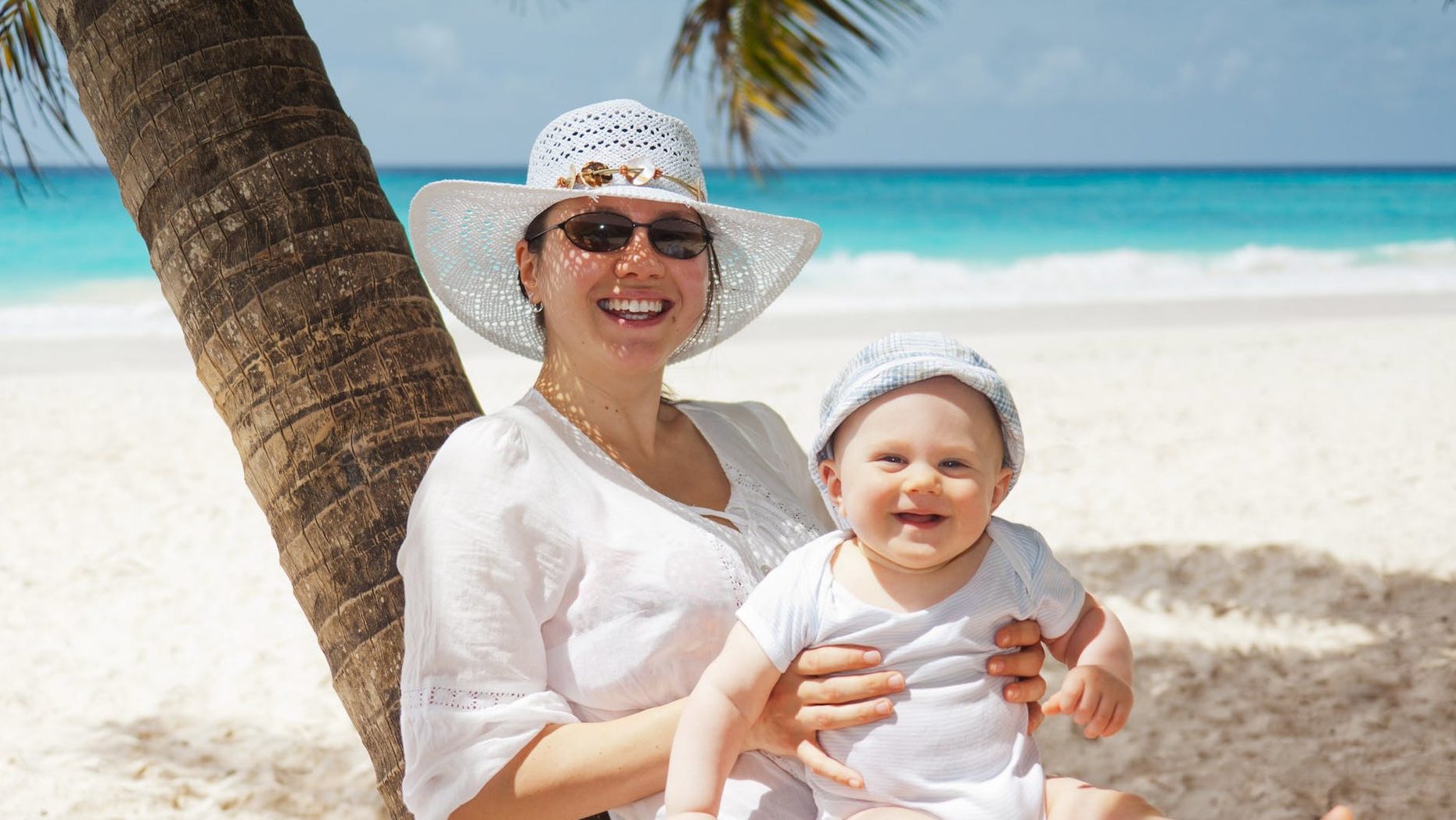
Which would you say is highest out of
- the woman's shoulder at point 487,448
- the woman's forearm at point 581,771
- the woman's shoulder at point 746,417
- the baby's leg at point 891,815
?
the woman's shoulder at point 746,417

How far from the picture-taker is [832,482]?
2184 mm

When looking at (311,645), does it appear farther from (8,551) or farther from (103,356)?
(103,356)

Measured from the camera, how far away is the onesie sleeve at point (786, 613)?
6.66 ft

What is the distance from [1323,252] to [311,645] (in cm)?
3125

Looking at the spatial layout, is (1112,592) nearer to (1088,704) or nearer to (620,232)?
(1088,704)

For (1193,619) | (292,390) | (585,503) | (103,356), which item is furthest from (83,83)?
(103,356)

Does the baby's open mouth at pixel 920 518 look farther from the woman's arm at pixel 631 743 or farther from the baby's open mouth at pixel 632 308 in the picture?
the baby's open mouth at pixel 632 308

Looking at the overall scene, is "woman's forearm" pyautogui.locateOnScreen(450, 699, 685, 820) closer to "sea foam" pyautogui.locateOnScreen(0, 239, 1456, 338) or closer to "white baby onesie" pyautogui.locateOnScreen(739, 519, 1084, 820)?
"white baby onesie" pyautogui.locateOnScreen(739, 519, 1084, 820)

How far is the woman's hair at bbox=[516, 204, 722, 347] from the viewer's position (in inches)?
95.5

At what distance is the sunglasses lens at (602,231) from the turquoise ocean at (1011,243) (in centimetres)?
351

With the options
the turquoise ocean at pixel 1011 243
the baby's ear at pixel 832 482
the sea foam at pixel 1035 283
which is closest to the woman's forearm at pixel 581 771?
the baby's ear at pixel 832 482

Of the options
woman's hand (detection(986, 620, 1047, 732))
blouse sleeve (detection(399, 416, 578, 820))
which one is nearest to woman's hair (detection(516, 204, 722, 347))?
blouse sleeve (detection(399, 416, 578, 820))

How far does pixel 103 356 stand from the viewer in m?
14.2

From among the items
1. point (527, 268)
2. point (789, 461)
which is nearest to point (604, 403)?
point (527, 268)
